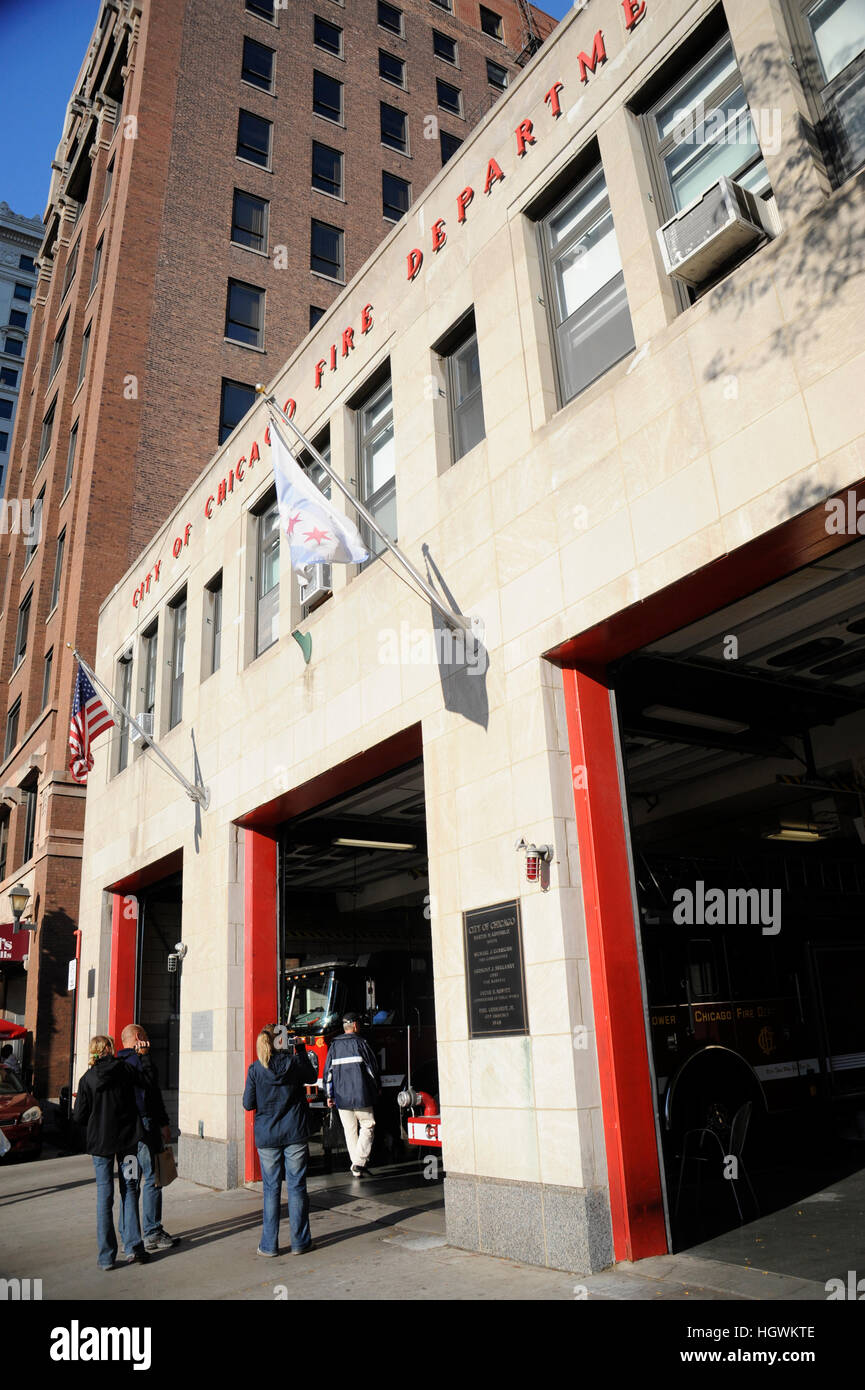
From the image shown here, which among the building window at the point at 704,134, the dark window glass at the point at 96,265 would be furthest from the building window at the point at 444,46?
the building window at the point at 704,134

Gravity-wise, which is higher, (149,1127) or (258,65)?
(258,65)

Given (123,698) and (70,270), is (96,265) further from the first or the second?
(123,698)

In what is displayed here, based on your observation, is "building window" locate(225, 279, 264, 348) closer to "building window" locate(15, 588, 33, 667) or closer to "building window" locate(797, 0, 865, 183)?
"building window" locate(15, 588, 33, 667)

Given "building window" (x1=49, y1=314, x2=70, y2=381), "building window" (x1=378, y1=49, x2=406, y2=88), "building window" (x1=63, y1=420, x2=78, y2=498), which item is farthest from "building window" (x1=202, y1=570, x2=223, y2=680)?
"building window" (x1=378, y1=49, x2=406, y2=88)

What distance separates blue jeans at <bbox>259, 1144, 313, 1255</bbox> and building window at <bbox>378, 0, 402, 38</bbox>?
43.0 metres

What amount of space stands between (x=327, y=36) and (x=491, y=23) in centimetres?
1094

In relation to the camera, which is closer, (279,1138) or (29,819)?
(279,1138)

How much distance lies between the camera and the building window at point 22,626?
32.2m

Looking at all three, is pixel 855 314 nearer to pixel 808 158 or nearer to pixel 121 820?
pixel 808 158

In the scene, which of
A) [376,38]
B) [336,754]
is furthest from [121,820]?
[376,38]

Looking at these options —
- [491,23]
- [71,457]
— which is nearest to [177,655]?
[71,457]

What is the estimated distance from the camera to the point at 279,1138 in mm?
8445

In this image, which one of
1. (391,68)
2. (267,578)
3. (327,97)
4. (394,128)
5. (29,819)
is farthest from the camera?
(391,68)

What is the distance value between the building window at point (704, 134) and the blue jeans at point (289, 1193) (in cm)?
894
